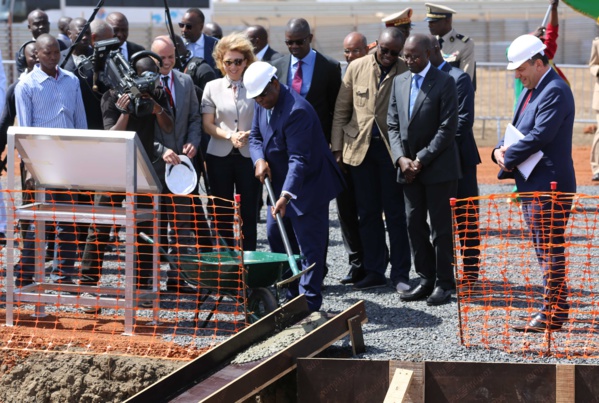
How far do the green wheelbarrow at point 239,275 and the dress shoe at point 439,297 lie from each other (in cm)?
132

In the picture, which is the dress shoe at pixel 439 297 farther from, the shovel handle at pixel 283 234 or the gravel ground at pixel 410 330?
the shovel handle at pixel 283 234

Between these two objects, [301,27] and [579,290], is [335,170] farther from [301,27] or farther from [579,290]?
[579,290]

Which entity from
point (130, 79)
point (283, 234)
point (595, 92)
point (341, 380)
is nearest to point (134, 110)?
point (130, 79)

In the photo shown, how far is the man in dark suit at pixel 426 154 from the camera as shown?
8578 mm

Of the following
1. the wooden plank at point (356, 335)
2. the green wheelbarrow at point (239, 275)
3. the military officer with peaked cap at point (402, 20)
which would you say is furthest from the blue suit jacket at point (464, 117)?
the wooden plank at point (356, 335)

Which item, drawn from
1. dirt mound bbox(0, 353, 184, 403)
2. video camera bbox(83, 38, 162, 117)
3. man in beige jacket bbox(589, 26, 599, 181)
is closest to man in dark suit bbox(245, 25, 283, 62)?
video camera bbox(83, 38, 162, 117)

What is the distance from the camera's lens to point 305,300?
8016 millimetres

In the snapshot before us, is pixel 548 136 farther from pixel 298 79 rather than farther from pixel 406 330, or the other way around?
pixel 298 79

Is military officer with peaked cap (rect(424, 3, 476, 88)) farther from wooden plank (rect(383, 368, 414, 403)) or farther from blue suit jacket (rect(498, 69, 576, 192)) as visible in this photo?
wooden plank (rect(383, 368, 414, 403))

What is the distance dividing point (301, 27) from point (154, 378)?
3575mm

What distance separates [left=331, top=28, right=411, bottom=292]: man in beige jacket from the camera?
30.5 feet

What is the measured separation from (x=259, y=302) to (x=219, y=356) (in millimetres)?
897

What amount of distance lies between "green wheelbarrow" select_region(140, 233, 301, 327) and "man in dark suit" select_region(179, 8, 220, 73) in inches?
153

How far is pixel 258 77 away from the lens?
25.9ft
